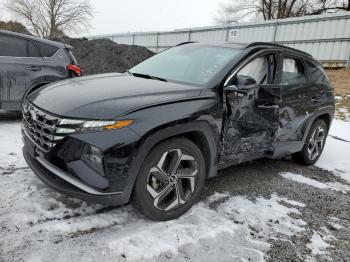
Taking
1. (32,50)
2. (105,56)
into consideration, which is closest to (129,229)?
(32,50)

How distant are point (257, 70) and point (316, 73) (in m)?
1.60

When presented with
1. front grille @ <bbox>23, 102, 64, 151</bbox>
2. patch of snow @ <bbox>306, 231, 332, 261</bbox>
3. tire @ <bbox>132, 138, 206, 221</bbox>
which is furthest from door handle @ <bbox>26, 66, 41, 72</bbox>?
patch of snow @ <bbox>306, 231, 332, 261</bbox>

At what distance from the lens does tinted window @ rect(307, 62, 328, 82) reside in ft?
16.3

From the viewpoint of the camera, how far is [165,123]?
280 centimetres

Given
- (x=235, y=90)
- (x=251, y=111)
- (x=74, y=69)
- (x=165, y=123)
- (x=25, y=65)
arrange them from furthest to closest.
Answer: (x=74, y=69) < (x=25, y=65) < (x=251, y=111) < (x=235, y=90) < (x=165, y=123)

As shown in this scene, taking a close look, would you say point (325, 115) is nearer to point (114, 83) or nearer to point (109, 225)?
point (114, 83)

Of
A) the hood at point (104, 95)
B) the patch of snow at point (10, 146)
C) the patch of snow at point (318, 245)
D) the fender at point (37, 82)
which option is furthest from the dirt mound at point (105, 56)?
the patch of snow at point (318, 245)

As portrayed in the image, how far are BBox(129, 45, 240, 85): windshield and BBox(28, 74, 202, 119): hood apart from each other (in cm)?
29

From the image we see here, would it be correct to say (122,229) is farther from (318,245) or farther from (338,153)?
(338,153)

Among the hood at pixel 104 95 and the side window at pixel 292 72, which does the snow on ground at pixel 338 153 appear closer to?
the side window at pixel 292 72

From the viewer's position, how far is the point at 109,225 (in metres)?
2.92

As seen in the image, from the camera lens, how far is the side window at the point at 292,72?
4312 mm

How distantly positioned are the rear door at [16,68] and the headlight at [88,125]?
12.5ft

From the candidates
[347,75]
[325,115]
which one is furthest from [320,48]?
[325,115]
